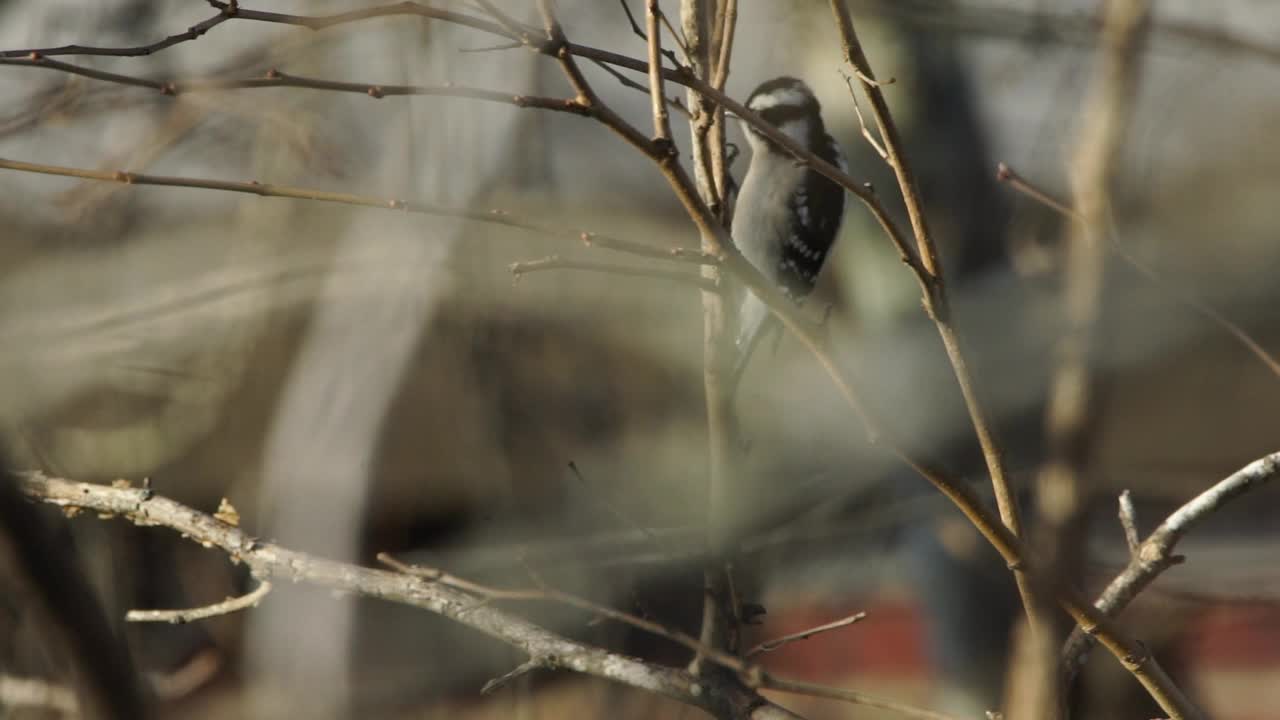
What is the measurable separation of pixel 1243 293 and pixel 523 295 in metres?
2.51

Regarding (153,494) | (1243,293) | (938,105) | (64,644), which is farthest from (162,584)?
(1243,293)

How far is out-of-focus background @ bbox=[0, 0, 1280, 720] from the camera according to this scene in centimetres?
245

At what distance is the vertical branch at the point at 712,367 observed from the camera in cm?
125

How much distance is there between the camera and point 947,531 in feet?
8.93

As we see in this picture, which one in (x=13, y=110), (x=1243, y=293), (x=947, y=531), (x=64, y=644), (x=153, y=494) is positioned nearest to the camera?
(x=64, y=644)

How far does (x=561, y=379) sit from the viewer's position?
14.9 feet

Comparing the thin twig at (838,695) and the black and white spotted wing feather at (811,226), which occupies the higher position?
the black and white spotted wing feather at (811,226)

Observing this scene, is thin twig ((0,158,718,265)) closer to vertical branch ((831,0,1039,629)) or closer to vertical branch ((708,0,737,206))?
vertical branch ((831,0,1039,629))

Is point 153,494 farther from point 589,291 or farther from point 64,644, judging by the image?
point 589,291

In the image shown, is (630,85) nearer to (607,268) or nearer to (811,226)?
(607,268)

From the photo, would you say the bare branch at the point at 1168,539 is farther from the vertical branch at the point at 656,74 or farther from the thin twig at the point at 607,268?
the vertical branch at the point at 656,74

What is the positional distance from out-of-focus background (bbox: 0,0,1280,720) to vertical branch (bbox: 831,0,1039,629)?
0.33m

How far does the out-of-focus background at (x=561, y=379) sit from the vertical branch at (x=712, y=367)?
4cm

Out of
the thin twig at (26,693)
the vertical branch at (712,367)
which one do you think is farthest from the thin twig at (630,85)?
the thin twig at (26,693)
